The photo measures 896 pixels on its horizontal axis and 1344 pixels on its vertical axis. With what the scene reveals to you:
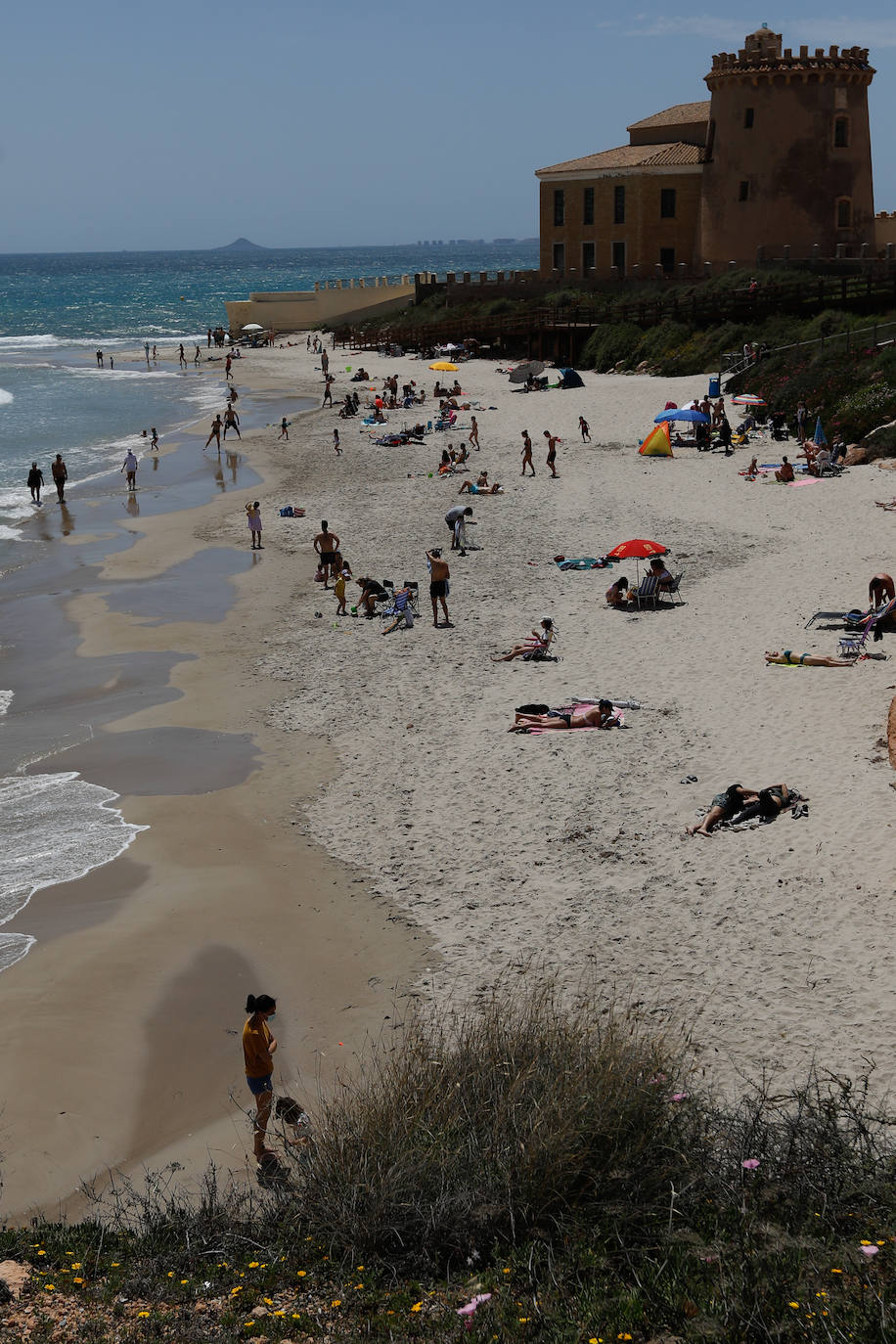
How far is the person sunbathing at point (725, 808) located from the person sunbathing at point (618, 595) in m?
7.86

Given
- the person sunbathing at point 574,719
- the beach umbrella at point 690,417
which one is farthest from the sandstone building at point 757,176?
the person sunbathing at point 574,719

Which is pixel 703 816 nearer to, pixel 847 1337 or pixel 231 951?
pixel 231 951

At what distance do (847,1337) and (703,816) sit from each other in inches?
278

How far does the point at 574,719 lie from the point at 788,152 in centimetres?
4087

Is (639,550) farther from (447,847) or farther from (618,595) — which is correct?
(447,847)

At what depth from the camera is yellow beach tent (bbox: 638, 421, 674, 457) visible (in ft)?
105

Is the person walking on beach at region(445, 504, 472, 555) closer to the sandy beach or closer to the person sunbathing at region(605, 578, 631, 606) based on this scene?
the sandy beach

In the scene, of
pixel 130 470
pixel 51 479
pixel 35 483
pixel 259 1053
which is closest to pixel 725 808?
pixel 259 1053

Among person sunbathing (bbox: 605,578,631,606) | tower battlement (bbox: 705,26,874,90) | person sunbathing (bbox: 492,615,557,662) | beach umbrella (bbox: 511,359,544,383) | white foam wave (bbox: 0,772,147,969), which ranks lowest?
white foam wave (bbox: 0,772,147,969)

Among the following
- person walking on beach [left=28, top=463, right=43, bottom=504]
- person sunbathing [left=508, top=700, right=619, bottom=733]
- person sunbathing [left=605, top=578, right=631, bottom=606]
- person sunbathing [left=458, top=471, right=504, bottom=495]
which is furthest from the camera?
person walking on beach [left=28, top=463, right=43, bottom=504]

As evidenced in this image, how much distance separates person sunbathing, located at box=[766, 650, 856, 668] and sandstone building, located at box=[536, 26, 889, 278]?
35.5 metres

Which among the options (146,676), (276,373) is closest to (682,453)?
(146,676)

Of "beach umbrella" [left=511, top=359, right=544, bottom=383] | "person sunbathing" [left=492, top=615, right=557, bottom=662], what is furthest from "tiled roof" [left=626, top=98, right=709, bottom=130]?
"person sunbathing" [left=492, top=615, right=557, bottom=662]

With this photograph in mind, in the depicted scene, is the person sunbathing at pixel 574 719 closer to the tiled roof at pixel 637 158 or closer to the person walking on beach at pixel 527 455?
the person walking on beach at pixel 527 455
